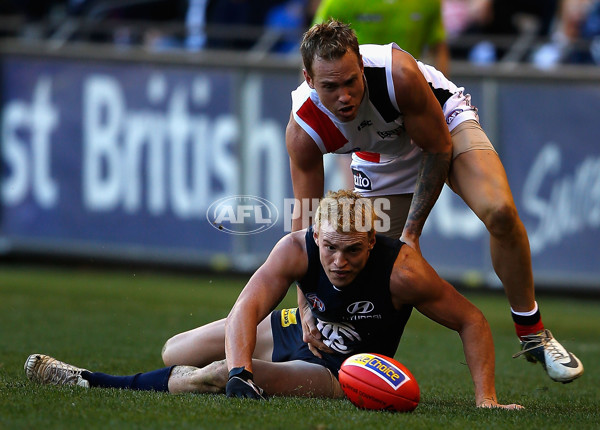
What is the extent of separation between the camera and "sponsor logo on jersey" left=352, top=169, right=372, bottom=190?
627 centimetres

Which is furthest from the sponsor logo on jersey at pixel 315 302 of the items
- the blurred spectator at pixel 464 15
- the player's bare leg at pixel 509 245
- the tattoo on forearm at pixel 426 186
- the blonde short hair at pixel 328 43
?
the blurred spectator at pixel 464 15

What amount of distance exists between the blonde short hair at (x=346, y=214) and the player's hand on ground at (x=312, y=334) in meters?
0.62

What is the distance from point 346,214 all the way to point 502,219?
1.02 m

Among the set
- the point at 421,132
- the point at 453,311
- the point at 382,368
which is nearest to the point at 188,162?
the point at 421,132

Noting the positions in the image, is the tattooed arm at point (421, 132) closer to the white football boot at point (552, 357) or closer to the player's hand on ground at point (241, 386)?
the white football boot at point (552, 357)

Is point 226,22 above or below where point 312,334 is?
above

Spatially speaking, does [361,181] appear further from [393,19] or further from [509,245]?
[393,19]

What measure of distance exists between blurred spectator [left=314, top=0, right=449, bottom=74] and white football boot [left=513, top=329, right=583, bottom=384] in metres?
3.14

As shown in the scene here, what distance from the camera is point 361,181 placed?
6344 millimetres

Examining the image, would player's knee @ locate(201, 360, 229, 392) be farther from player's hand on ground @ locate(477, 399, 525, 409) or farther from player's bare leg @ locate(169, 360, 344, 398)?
player's hand on ground @ locate(477, 399, 525, 409)

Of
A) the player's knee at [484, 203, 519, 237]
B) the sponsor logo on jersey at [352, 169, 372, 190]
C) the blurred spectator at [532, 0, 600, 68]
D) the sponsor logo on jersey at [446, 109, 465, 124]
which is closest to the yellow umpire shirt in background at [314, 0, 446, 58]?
the sponsor logo on jersey at [352, 169, 372, 190]

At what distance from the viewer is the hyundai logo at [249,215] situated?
987 cm

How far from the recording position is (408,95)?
17.7 feet

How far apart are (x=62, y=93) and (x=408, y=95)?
7.66 metres
